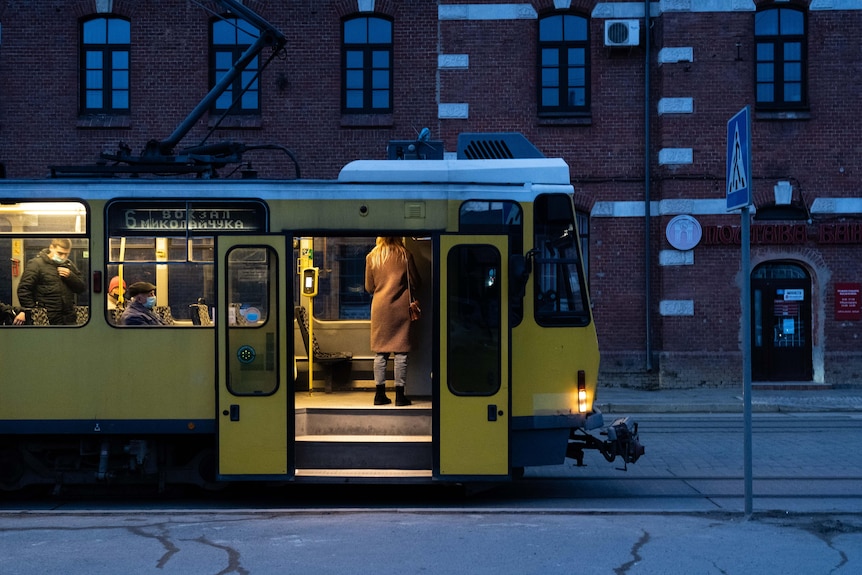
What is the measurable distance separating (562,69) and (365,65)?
3920 mm

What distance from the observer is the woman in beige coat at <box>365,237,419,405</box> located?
31.1ft

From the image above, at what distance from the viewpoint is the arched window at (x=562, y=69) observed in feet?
66.8

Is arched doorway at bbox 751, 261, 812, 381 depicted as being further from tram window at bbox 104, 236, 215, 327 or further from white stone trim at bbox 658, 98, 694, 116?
tram window at bbox 104, 236, 215, 327

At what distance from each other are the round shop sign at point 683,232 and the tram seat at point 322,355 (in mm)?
10555

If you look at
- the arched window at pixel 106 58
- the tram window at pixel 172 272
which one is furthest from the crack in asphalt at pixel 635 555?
the arched window at pixel 106 58

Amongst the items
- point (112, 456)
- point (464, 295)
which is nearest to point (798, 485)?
point (464, 295)

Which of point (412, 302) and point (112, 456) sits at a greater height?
point (412, 302)

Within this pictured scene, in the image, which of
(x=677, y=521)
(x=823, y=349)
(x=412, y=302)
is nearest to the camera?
(x=677, y=521)

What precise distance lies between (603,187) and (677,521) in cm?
1300

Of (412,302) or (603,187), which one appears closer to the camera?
(412,302)

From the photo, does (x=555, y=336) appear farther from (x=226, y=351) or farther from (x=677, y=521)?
(x=226, y=351)

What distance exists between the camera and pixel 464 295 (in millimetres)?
8609

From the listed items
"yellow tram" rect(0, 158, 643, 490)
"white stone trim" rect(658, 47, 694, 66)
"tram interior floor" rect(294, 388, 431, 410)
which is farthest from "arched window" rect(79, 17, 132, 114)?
"yellow tram" rect(0, 158, 643, 490)

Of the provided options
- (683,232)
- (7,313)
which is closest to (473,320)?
(7,313)
